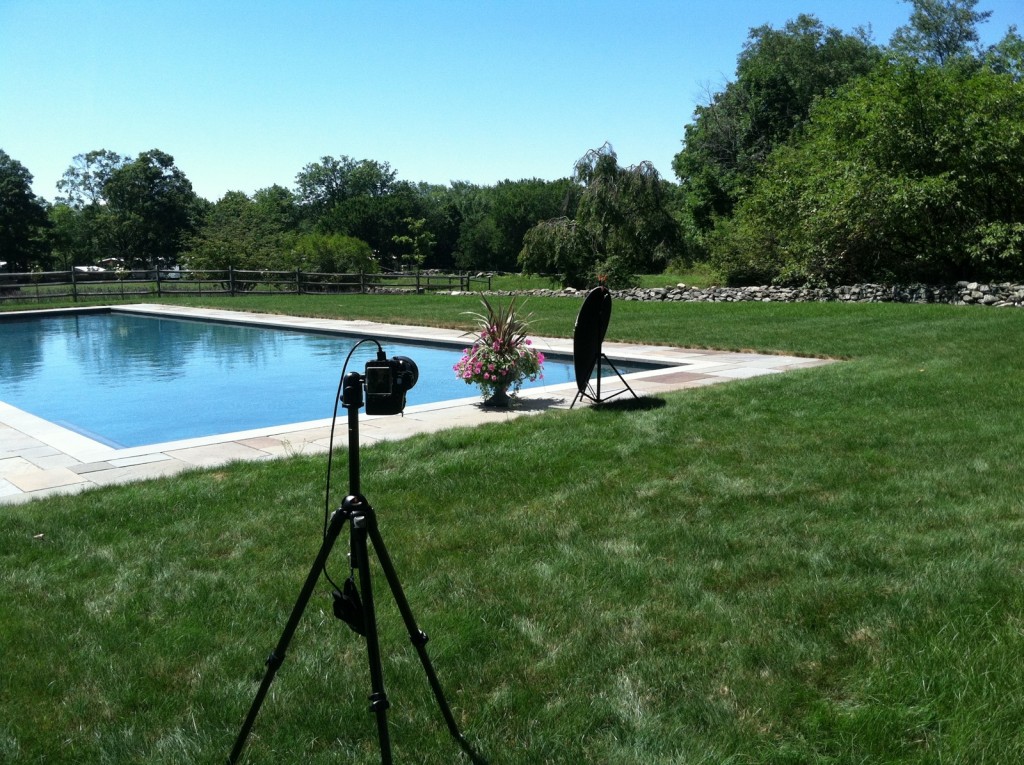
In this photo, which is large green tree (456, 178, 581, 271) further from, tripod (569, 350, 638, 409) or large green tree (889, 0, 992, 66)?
tripod (569, 350, 638, 409)

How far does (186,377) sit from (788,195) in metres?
15.2

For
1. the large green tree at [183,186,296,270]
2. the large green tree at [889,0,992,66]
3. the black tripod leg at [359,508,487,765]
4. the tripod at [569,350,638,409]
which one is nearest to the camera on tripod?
the black tripod leg at [359,508,487,765]

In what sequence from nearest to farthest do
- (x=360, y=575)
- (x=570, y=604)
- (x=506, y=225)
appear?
(x=360, y=575) < (x=570, y=604) < (x=506, y=225)

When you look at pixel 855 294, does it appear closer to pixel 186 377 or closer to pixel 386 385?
pixel 186 377

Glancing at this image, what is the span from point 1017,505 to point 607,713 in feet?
9.67

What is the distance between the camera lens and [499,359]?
313 inches

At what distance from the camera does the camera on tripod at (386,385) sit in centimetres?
221

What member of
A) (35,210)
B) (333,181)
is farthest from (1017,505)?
(333,181)

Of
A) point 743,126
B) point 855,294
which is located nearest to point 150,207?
point 743,126

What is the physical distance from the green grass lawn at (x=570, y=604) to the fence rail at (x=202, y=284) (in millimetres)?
24331

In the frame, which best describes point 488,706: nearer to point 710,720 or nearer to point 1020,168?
point 710,720

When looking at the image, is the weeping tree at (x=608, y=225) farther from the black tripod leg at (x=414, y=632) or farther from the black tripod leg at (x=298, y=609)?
the black tripod leg at (x=298, y=609)

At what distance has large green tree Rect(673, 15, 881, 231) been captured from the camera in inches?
1348

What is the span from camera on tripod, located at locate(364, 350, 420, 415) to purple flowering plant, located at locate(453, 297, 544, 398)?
5.61 metres
